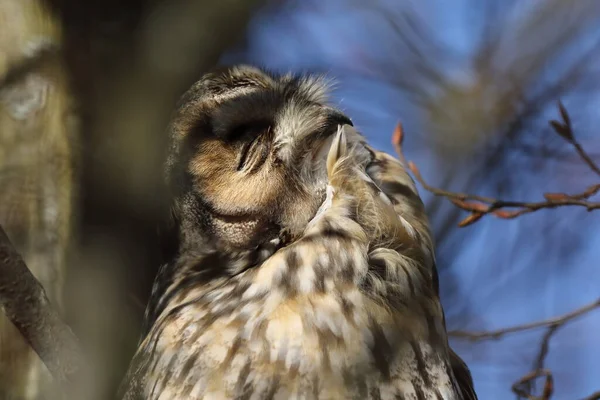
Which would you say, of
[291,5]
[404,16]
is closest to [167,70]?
[291,5]

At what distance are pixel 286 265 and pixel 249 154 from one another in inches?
11.7

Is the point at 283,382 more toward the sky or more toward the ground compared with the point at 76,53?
more toward the ground

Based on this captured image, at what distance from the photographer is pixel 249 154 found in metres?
1.83

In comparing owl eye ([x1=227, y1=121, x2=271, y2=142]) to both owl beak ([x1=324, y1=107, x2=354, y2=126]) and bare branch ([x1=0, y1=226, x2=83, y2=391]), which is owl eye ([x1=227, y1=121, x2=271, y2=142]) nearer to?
owl beak ([x1=324, y1=107, x2=354, y2=126])

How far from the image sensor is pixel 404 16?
9.25 ft

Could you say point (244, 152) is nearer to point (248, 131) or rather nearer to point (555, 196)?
point (248, 131)

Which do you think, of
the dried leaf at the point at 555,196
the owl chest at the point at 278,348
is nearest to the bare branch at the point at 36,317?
the owl chest at the point at 278,348

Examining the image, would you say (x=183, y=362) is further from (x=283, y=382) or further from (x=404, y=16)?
(x=404, y=16)

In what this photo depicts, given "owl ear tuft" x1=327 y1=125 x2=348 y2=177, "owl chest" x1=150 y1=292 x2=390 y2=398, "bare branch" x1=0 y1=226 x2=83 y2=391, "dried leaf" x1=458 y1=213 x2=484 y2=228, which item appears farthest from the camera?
"dried leaf" x1=458 y1=213 x2=484 y2=228

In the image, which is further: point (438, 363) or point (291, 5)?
point (291, 5)

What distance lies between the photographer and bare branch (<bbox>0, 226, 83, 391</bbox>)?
51.0 inches

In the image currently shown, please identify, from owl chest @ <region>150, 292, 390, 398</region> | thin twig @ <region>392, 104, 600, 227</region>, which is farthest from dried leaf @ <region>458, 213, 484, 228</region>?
owl chest @ <region>150, 292, 390, 398</region>

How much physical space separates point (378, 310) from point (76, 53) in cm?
91

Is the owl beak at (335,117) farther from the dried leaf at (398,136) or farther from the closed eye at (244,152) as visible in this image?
the dried leaf at (398,136)
